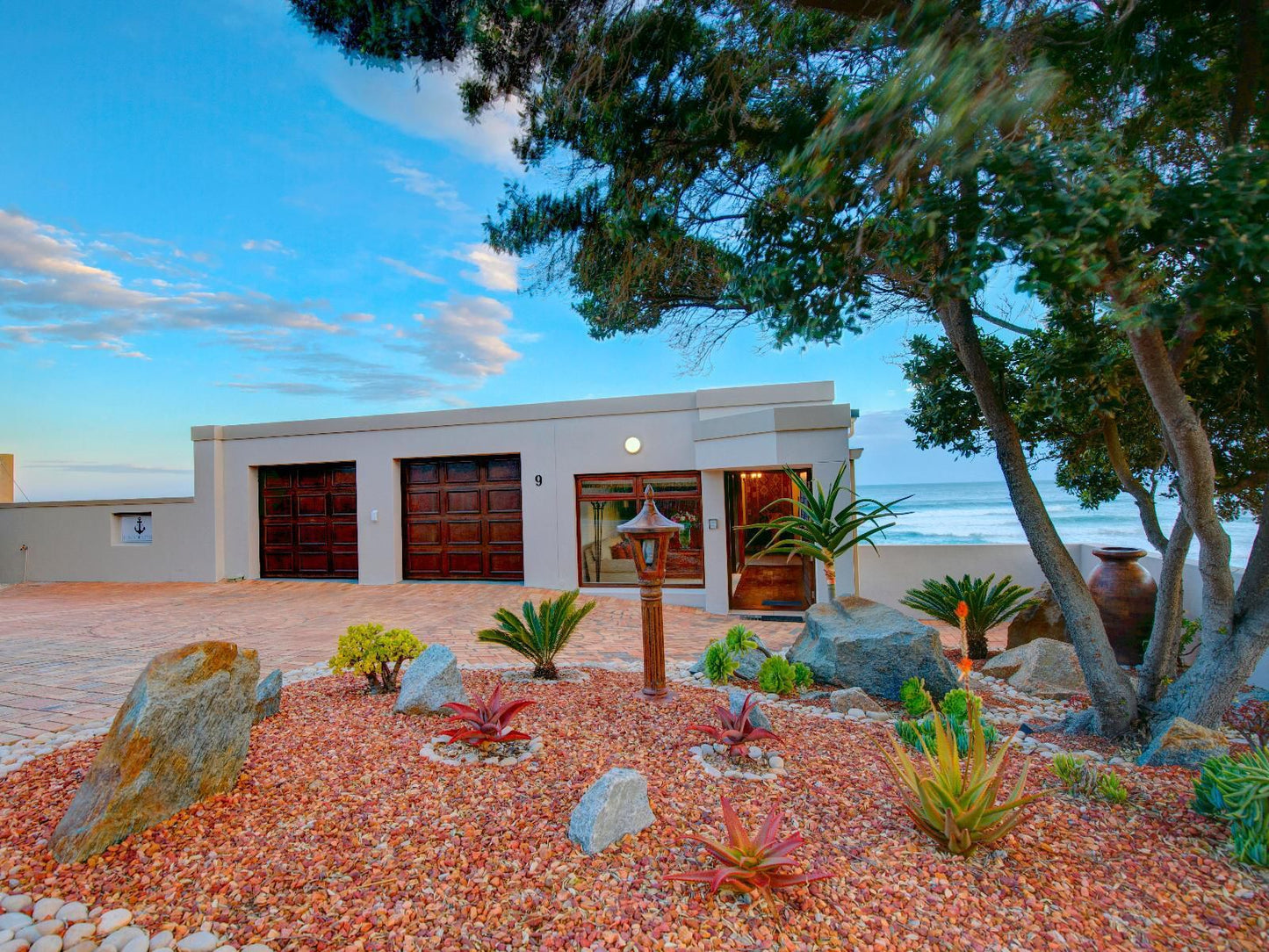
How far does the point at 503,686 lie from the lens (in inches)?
177

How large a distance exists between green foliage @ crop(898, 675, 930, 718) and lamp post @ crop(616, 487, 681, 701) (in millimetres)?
1585

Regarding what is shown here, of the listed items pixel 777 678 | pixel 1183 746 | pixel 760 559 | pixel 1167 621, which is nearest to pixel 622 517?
pixel 760 559

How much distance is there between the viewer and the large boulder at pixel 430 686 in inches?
148

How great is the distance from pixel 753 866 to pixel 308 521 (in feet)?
41.9

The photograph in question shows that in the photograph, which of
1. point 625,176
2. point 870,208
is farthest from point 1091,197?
point 625,176

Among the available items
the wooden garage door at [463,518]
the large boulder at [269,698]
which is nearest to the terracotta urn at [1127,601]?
the large boulder at [269,698]

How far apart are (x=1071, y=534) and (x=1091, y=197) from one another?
137ft

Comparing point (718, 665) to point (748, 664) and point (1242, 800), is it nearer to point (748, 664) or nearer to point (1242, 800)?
point (748, 664)

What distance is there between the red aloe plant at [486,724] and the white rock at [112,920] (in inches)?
52.8

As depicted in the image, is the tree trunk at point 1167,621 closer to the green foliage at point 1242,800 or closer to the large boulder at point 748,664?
the green foliage at point 1242,800

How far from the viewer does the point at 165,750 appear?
260 cm

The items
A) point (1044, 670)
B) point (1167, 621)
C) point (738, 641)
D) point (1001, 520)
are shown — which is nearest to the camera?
point (1167, 621)

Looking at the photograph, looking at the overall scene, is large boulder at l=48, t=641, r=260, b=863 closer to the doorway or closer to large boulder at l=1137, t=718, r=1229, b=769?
large boulder at l=1137, t=718, r=1229, b=769

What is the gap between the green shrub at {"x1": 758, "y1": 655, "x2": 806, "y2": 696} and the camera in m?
4.85
